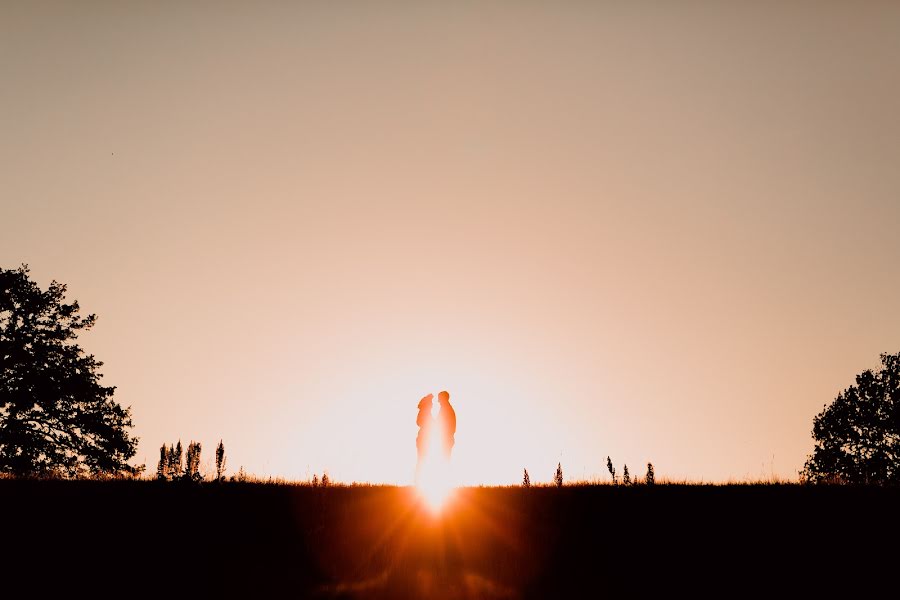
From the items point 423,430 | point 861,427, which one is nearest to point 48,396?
point 423,430

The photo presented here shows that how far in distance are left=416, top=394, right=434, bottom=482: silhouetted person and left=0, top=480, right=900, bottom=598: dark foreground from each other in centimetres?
421

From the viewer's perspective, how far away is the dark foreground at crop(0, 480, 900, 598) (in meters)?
10.9

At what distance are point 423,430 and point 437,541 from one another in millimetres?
7480

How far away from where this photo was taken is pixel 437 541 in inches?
505

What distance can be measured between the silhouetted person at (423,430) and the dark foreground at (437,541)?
421 centimetres

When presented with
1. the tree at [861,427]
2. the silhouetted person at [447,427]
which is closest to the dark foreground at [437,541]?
the silhouetted person at [447,427]

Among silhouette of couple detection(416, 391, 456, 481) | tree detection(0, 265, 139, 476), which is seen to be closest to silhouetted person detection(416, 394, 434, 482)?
silhouette of couple detection(416, 391, 456, 481)

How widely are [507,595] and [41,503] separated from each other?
29.6 feet

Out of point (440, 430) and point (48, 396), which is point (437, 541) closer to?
point (440, 430)

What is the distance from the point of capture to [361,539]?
12812mm

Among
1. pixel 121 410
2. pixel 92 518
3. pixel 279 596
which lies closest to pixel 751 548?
pixel 279 596

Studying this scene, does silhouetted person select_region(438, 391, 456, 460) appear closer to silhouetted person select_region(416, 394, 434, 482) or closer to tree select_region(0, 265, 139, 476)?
silhouetted person select_region(416, 394, 434, 482)

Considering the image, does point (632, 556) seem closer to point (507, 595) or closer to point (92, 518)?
point (507, 595)

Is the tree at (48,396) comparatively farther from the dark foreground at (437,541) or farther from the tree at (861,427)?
the tree at (861,427)
